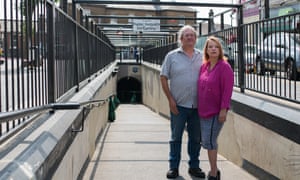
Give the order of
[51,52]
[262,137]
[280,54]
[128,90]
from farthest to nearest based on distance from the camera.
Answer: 1. [128,90]
2. [280,54]
3. [262,137]
4. [51,52]

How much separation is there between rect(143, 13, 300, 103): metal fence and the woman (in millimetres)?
849

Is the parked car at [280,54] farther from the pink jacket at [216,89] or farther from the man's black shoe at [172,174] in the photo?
the man's black shoe at [172,174]

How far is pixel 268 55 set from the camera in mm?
6109

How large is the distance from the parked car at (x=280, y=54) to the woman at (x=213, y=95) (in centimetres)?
90

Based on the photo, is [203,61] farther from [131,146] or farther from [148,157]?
[131,146]

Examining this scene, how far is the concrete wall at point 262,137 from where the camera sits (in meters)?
4.47

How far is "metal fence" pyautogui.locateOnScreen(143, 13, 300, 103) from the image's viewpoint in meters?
5.30

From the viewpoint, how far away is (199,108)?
5.09 metres

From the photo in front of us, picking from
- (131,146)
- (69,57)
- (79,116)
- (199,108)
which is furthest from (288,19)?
(131,146)

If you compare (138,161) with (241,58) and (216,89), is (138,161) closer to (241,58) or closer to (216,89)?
(216,89)

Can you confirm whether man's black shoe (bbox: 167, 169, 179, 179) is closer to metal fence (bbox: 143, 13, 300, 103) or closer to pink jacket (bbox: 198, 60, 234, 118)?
pink jacket (bbox: 198, 60, 234, 118)

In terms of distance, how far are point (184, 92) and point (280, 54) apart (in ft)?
4.47

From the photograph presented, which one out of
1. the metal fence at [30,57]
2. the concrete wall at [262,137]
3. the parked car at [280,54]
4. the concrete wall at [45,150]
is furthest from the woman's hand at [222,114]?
the metal fence at [30,57]

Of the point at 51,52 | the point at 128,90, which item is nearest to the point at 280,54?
the point at 51,52
